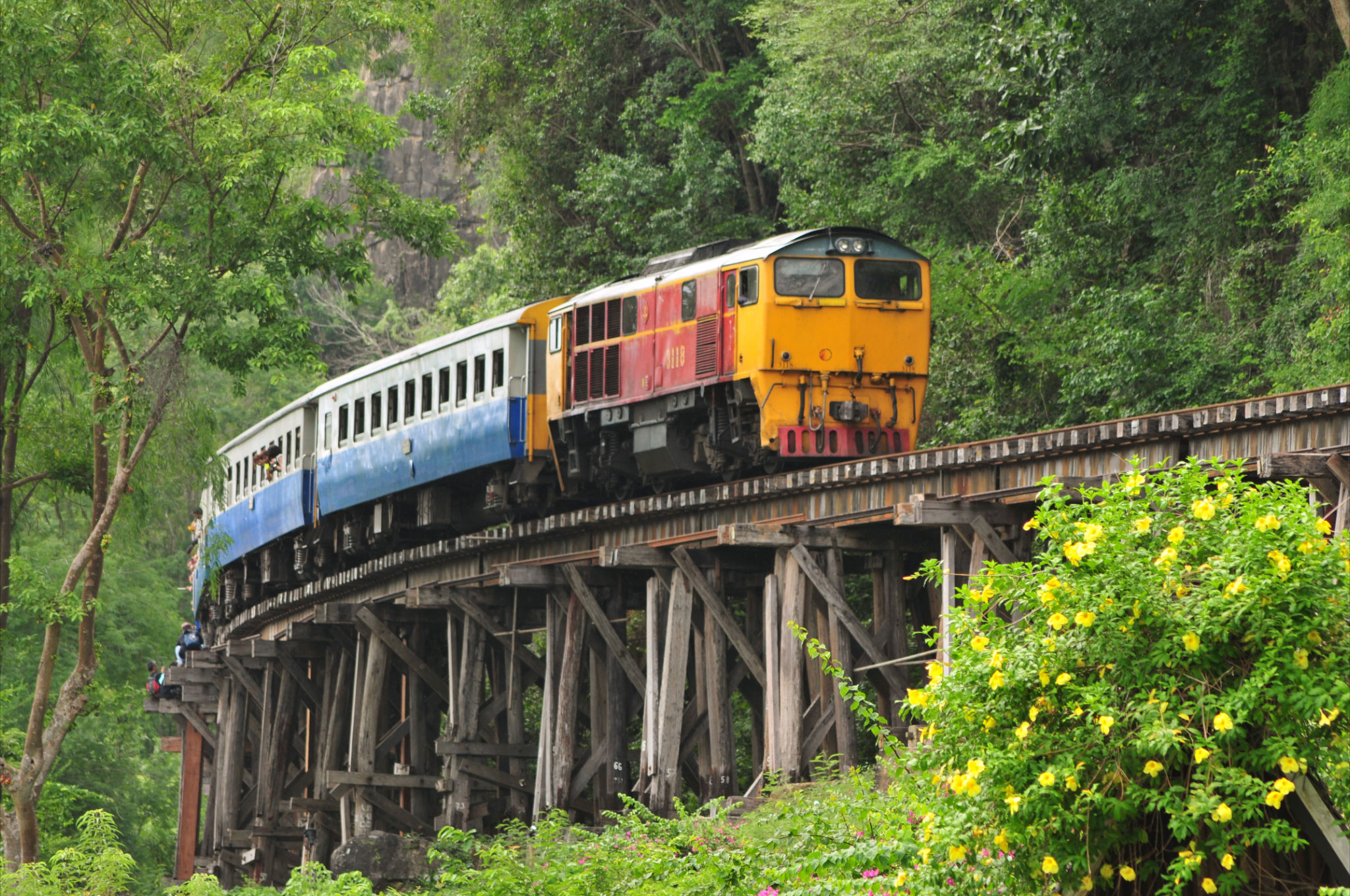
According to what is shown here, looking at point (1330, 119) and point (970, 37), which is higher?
point (970, 37)

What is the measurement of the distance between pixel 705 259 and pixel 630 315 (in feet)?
3.92

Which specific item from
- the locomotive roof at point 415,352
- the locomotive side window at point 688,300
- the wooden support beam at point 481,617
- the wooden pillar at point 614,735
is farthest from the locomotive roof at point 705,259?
the wooden pillar at point 614,735

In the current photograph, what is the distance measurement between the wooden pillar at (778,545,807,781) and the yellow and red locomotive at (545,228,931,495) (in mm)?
2229

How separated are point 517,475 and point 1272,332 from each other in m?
9.57

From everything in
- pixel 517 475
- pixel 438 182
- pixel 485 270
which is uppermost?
pixel 438 182

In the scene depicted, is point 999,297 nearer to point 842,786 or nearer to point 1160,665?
point 842,786

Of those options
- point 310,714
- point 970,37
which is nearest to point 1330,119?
point 970,37

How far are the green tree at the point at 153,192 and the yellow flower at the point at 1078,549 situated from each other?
Answer: 502 inches

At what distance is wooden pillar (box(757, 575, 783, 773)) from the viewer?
15.3m

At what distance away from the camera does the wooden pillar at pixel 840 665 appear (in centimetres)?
1508

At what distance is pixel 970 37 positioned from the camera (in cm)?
2761

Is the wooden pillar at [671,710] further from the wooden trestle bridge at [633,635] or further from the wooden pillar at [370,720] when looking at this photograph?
the wooden pillar at [370,720]

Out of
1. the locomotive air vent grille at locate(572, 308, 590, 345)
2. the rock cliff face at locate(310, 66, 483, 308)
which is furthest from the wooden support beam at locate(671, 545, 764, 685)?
the rock cliff face at locate(310, 66, 483, 308)

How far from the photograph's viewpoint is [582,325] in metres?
20.9
